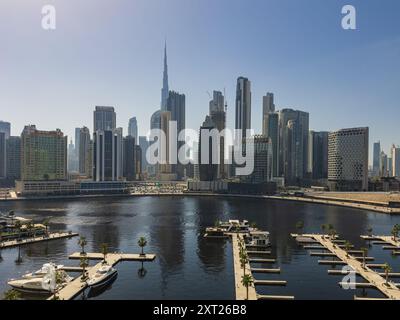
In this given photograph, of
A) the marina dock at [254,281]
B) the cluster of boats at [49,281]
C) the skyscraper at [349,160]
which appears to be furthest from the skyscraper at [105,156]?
the cluster of boats at [49,281]

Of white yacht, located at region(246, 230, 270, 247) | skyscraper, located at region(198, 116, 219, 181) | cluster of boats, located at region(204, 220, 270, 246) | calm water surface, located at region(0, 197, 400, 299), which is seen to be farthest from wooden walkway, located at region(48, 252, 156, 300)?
skyscraper, located at region(198, 116, 219, 181)

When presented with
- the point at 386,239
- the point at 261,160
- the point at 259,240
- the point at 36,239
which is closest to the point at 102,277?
the point at 259,240

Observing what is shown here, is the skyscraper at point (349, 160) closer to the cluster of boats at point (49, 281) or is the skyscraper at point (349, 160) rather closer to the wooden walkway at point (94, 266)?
the wooden walkway at point (94, 266)

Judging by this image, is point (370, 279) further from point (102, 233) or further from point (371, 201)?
point (371, 201)

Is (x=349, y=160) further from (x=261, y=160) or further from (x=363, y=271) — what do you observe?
(x=363, y=271)

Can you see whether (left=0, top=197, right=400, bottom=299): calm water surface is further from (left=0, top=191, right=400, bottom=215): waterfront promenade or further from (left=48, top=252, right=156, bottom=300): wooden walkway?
(left=0, top=191, right=400, bottom=215): waterfront promenade

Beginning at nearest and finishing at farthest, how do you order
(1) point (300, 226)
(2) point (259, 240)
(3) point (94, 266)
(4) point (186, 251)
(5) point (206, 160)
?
(3) point (94, 266) < (4) point (186, 251) < (2) point (259, 240) < (1) point (300, 226) < (5) point (206, 160)
